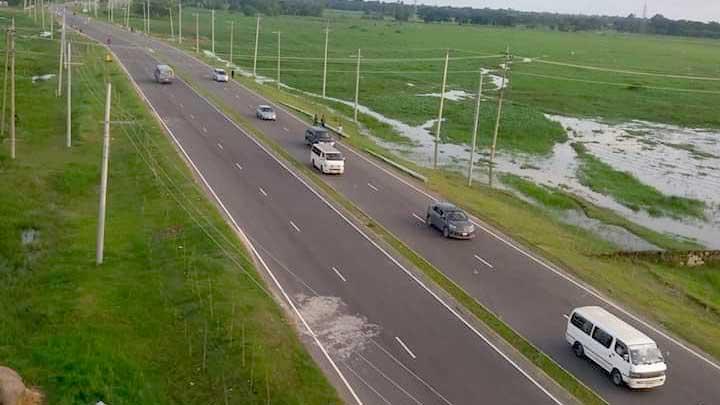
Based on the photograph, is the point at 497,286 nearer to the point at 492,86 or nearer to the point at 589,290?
the point at 589,290

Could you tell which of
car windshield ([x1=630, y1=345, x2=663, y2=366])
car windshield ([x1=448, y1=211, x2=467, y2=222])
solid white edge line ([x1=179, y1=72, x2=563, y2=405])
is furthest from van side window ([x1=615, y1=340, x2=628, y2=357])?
car windshield ([x1=448, y1=211, x2=467, y2=222])

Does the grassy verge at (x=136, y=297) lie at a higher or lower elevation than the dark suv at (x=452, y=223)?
lower

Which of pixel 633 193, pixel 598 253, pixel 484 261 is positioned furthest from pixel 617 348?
pixel 633 193

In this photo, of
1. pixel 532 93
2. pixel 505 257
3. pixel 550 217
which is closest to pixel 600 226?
pixel 550 217

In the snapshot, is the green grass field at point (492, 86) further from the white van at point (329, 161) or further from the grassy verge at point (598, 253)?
the white van at point (329, 161)

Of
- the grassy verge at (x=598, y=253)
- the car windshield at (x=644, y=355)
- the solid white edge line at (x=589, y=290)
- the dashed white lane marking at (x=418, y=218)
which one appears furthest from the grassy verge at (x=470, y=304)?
the grassy verge at (x=598, y=253)

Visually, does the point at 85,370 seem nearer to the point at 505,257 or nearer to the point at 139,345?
the point at 139,345
